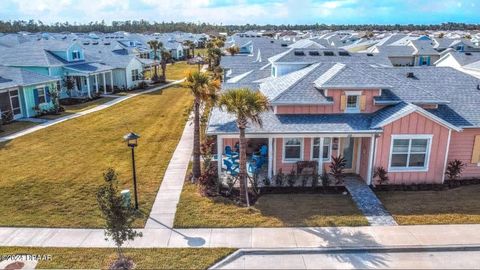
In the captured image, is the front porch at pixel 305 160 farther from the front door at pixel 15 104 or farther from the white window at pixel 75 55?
the white window at pixel 75 55

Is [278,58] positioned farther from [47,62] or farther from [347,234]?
[47,62]

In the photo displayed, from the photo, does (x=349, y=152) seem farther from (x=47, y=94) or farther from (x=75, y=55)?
(x=75, y=55)

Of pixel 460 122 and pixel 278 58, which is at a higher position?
pixel 278 58

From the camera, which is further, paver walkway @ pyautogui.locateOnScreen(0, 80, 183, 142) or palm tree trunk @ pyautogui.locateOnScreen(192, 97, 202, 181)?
paver walkway @ pyautogui.locateOnScreen(0, 80, 183, 142)

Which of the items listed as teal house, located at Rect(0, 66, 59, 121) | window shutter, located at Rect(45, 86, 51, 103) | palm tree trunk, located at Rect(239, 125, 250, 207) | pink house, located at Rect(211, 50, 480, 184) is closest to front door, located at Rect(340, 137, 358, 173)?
pink house, located at Rect(211, 50, 480, 184)

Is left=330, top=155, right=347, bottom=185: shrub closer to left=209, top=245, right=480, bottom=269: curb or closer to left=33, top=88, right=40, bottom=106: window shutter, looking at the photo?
left=209, top=245, right=480, bottom=269: curb

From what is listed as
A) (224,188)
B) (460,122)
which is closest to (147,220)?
(224,188)

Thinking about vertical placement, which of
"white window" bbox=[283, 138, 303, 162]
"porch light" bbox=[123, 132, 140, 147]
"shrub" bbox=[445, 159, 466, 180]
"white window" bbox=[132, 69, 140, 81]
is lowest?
"shrub" bbox=[445, 159, 466, 180]
